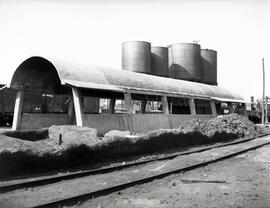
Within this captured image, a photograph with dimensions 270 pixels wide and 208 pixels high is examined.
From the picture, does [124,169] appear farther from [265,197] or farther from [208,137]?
[208,137]

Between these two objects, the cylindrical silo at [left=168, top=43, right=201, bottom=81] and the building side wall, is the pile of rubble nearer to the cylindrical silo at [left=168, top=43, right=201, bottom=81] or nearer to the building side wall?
the building side wall

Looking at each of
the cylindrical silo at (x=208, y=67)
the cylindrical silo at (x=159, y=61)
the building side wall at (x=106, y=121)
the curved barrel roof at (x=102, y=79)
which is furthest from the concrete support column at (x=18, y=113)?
the cylindrical silo at (x=208, y=67)

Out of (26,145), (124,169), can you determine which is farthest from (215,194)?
(26,145)

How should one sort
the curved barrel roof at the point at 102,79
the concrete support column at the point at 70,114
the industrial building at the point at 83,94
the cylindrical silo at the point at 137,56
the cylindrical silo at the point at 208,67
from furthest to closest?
the cylindrical silo at the point at 208,67, the cylindrical silo at the point at 137,56, the concrete support column at the point at 70,114, the industrial building at the point at 83,94, the curved barrel roof at the point at 102,79

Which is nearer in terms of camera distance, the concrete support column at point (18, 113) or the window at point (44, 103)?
the concrete support column at point (18, 113)

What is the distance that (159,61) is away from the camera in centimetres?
3497

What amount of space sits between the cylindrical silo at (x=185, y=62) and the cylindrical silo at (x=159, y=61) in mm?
805

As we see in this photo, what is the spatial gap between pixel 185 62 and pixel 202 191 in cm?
2967

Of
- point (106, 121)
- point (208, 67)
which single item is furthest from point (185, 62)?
point (106, 121)

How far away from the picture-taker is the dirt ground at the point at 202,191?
5.31m

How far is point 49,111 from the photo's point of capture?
17172 mm

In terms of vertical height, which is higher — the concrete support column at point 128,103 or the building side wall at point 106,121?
the concrete support column at point 128,103

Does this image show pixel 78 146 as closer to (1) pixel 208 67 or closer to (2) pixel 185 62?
(2) pixel 185 62

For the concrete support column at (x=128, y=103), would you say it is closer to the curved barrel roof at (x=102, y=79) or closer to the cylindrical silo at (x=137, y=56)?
the curved barrel roof at (x=102, y=79)
